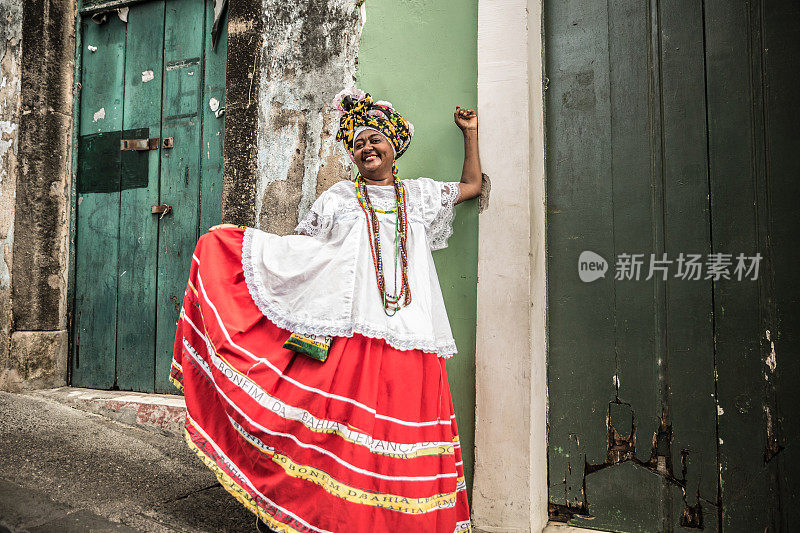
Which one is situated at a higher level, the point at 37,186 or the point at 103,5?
the point at 103,5

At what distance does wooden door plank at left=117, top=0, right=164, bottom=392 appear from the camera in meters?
3.64

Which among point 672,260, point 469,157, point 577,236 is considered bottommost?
point 672,260

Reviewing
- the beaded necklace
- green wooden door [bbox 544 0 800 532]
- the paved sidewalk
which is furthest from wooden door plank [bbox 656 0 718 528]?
the paved sidewalk

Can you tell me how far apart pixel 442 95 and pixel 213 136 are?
180 centimetres

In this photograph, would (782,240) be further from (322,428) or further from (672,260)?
(322,428)

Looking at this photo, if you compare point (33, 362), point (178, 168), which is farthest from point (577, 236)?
point (33, 362)

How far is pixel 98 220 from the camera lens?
151 inches

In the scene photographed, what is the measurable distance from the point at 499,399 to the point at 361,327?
0.74m

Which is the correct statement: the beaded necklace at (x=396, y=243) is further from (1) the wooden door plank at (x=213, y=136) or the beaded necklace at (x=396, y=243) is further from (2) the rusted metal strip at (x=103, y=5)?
(2) the rusted metal strip at (x=103, y=5)

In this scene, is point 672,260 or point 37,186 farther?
point 37,186

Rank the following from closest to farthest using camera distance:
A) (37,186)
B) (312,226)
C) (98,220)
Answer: (312,226)
(37,186)
(98,220)

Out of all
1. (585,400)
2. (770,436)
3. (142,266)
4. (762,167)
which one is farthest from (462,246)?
(142,266)

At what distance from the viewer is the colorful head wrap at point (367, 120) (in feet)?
7.39

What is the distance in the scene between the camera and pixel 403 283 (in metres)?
2.11
